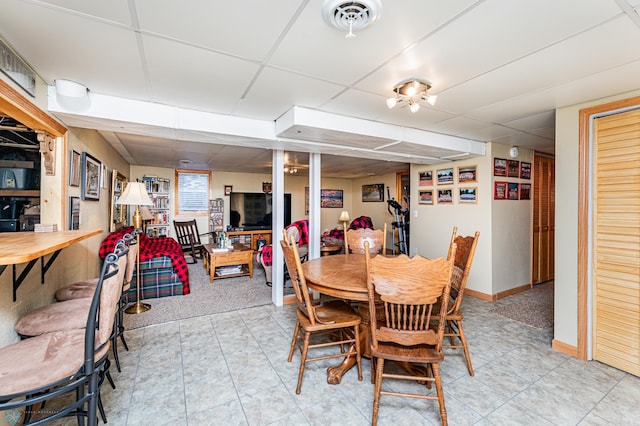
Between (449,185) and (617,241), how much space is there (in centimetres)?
218

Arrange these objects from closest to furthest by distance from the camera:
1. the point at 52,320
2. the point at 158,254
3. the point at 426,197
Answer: the point at 52,320 < the point at 158,254 < the point at 426,197

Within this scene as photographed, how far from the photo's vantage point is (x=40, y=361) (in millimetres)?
1178

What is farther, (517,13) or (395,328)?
(395,328)

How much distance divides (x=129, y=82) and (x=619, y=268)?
3958 mm

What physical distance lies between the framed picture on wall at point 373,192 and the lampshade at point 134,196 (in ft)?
18.3

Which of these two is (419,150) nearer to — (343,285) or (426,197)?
(426,197)

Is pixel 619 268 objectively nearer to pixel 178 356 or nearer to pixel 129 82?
pixel 178 356

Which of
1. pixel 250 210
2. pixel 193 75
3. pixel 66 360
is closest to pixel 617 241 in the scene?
pixel 193 75

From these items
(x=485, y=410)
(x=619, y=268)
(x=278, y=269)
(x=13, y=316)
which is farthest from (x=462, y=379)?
(x=13, y=316)

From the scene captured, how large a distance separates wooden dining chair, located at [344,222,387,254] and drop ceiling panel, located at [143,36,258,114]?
1903 millimetres

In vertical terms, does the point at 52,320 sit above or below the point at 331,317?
above

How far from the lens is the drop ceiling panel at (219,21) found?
1246 mm

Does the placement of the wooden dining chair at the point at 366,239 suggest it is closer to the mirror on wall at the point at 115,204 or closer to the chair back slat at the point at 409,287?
the chair back slat at the point at 409,287

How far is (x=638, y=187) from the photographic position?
2113 mm
